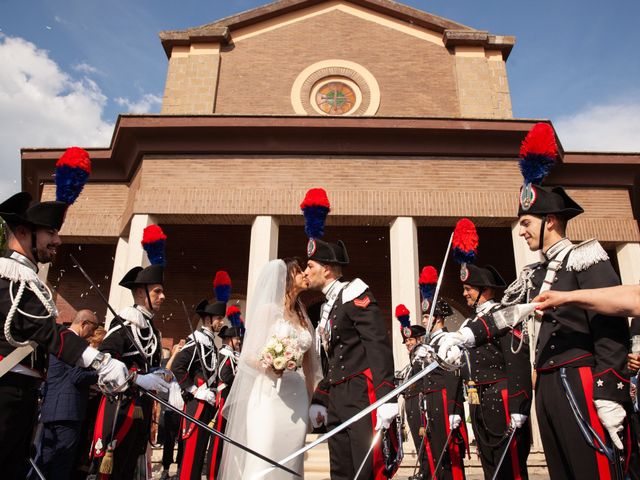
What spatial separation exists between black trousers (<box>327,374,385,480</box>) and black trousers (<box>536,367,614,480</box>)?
1.21 m

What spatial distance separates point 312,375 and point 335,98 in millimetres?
12066

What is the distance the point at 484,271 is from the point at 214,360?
4.25m

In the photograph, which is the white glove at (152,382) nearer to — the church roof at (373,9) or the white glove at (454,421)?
the white glove at (454,421)

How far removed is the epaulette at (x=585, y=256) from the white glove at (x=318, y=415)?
2.37 m

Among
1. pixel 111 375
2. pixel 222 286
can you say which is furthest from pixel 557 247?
pixel 222 286

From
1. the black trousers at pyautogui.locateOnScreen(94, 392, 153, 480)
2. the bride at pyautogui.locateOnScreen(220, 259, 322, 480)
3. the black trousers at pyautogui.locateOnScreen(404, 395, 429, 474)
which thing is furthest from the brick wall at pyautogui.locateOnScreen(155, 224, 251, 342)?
the bride at pyautogui.locateOnScreen(220, 259, 322, 480)

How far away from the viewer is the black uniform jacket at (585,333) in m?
2.83

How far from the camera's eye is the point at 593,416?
9.29 feet

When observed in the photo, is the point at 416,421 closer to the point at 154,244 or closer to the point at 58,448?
the point at 154,244

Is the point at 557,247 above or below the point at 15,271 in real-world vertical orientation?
above

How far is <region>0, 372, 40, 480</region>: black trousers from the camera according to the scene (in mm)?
2934

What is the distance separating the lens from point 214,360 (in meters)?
7.18

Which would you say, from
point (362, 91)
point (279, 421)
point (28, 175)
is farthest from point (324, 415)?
point (28, 175)

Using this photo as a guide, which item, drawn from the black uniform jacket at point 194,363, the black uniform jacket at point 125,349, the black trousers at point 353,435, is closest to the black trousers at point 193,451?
the black uniform jacket at point 194,363
